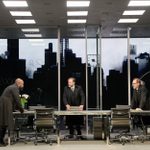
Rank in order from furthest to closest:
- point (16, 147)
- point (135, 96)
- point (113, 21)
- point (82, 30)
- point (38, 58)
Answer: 1. point (38, 58)
2. point (82, 30)
3. point (113, 21)
4. point (135, 96)
5. point (16, 147)

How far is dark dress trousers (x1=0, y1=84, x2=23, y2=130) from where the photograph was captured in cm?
1046

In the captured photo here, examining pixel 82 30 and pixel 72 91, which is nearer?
pixel 72 91

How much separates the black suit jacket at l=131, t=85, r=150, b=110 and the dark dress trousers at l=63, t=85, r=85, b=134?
139 cm

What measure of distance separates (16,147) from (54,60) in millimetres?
6384

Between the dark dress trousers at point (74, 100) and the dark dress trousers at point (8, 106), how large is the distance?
179 centimetres

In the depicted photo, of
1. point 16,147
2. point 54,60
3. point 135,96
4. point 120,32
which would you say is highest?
point 120,32

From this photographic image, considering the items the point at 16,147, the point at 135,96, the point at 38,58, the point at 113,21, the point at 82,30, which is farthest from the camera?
the point at 38,58

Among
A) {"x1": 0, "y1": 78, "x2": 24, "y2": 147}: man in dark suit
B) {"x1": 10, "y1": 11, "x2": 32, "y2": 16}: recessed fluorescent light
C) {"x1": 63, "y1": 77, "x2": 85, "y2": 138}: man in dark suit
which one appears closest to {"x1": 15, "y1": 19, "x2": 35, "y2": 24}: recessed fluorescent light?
{"x1": 10, "y1": 11, "x2": 32, "y2": 16}: recessed fluorescent light

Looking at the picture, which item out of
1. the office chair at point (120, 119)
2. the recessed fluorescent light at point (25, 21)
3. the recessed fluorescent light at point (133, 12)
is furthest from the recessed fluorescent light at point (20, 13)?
the office chair at point (120, 119)

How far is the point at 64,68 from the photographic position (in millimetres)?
16359

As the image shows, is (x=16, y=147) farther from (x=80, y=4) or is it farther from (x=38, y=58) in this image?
(x=38, y=58)

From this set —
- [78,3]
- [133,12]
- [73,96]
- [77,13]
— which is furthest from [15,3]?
[133,12]

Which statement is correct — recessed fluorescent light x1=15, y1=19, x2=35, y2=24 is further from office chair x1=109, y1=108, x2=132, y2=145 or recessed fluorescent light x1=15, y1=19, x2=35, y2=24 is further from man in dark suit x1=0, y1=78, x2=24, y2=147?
office chair x1=109, y1=108, x2=132, y2=145

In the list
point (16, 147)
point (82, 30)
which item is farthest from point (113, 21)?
point (16, 147)
